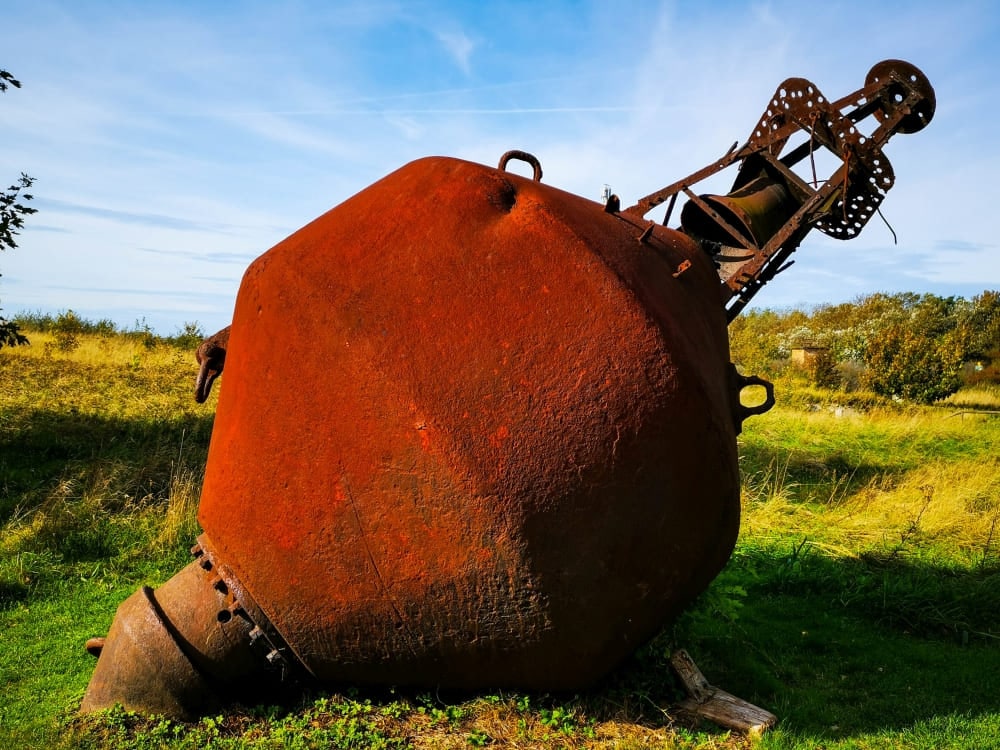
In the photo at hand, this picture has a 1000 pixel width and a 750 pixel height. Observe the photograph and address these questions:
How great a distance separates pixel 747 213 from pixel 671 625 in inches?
103

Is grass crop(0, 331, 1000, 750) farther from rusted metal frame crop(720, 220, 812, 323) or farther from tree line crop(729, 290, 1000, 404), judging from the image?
tree line crop(729, 290, 1000, 404)

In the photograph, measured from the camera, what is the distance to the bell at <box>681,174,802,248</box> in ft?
17.1

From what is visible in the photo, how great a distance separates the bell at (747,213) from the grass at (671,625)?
88.5 inches

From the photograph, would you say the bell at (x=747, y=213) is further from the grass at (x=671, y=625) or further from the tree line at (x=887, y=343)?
the tree line at (x=887, y=343)

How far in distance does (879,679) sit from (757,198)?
10.0 feet

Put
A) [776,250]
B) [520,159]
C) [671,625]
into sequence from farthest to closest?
1. [776,250]
2. [671,625]
3. [520,159]

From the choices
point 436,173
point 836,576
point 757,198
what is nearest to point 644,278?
point 436,173

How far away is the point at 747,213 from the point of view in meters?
5.20

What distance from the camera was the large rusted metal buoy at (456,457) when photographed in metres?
2.99

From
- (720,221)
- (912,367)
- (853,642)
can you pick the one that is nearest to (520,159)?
(720,221)

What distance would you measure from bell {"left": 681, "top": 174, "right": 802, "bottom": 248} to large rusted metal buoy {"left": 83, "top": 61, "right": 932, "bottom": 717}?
193cm

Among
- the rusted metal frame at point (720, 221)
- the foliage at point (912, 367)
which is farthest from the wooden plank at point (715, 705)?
the foliage at point (912, 367)

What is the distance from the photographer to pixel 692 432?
3.14 m

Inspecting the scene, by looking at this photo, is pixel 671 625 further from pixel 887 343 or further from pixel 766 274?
pixel 887 343
